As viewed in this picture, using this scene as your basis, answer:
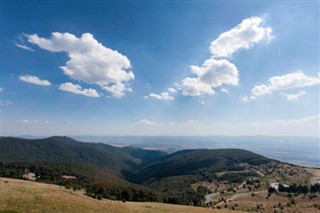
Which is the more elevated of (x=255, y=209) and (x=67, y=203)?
(x=67, y=203)

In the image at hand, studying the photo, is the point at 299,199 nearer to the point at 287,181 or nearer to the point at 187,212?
the point at 287,181

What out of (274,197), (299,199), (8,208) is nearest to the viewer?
(8,208)

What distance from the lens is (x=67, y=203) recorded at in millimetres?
34875

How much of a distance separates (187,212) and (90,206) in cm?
1625

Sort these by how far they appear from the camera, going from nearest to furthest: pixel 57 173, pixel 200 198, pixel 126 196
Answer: pixel 126 196, pixel 200 198, pixel 57 173

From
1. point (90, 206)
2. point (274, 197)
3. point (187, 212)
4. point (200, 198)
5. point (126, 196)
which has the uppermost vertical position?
point (90, 206)

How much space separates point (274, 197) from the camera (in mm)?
111062

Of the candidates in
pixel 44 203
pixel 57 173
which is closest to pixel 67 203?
pixel 44 203

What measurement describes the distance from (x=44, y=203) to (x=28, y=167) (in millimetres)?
182083

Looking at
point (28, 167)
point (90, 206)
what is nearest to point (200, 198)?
point (90, 206)

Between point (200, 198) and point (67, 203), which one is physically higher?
point (67, 203)

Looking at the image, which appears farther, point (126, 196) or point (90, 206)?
point (126, 196)

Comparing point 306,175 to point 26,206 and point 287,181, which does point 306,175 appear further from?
point 26,206

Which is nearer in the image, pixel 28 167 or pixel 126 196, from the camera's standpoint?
pixel 126 196
